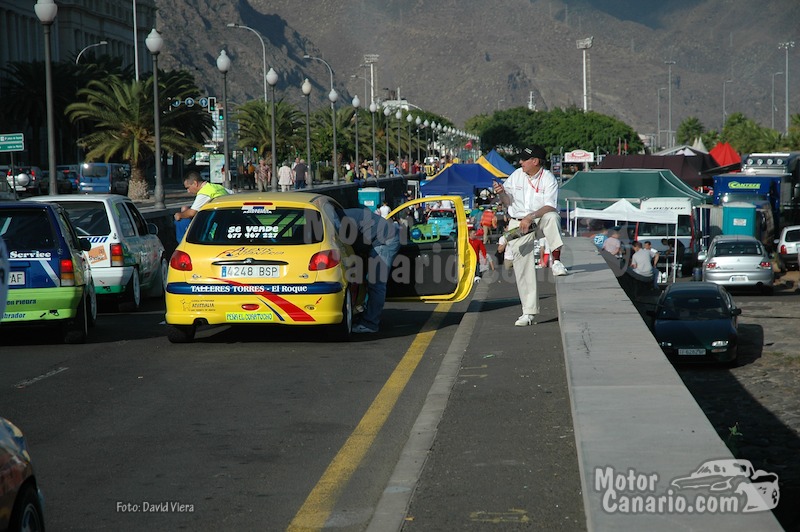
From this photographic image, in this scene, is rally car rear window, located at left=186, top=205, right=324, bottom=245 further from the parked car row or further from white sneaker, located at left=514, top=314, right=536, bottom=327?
white sneaker, located at left=514, top=314, right=536, bottom=327

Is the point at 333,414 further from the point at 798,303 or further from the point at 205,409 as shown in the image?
the point at 798,303

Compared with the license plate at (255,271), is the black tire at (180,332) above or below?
below

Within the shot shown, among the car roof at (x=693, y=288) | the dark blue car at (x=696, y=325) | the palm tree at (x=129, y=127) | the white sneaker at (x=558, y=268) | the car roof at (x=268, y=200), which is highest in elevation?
the palm tree at (x=129, y=127)

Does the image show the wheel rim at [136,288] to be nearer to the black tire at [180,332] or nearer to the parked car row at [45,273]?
the parked car row at [45,273]

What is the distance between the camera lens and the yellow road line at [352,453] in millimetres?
6230

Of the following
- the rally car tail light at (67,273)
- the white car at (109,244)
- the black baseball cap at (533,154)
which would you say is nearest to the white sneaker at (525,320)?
the black baseball cap at (533,154)

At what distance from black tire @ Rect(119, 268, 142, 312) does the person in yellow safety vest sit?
106 cm

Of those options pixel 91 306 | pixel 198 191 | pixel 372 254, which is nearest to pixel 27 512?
pixel 372 254

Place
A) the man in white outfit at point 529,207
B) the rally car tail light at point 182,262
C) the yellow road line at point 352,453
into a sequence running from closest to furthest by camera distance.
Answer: the yellow road line at point 352,453, the rally car tail light at point 182,262, the man in white outfit at point 529,207

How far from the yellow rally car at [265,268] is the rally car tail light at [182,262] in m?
0.01

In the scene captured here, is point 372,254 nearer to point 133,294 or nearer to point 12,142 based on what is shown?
point 133,294

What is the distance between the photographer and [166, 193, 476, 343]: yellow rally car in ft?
39.6

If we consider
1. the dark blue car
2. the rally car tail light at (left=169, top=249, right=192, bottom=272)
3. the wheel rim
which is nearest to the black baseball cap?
the rally car tail light at (left=169, top=249, right=192, bottom=272)

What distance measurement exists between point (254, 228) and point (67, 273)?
201 centimetres
